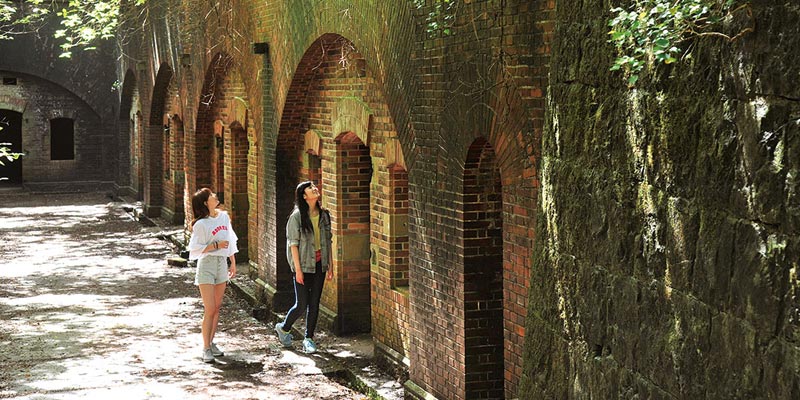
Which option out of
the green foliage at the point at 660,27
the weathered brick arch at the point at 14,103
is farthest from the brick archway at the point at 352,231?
the weathered brick arch at the point at 14,103

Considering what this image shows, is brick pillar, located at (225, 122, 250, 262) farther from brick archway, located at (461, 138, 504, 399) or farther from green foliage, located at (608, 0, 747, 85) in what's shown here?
green foliage, located at (608, 0, 747, 85)

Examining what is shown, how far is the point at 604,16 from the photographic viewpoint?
4.44 meters

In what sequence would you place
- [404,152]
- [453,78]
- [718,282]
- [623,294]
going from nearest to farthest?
1. [718,282]
2. [623,294]
3. [453,78]
4. [404,152]

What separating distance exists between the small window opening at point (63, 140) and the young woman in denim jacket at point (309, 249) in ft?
73.6

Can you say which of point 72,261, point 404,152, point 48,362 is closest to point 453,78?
point 404,152

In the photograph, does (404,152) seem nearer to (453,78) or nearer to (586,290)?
(453,78)

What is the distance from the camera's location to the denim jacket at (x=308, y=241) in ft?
36.0

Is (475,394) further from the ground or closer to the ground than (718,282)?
closer to the ground

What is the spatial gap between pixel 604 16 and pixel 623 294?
1084 mm

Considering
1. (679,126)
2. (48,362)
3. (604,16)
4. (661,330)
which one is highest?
(604,16)

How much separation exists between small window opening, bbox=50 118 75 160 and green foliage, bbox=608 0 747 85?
29544 millimetres

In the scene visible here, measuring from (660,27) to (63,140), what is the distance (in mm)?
30178

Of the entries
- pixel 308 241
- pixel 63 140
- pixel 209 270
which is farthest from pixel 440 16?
pixel 63 140

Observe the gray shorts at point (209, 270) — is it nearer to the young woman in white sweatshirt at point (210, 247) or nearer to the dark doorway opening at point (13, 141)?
the young woman in white sweatshirt at point (210, 247)
